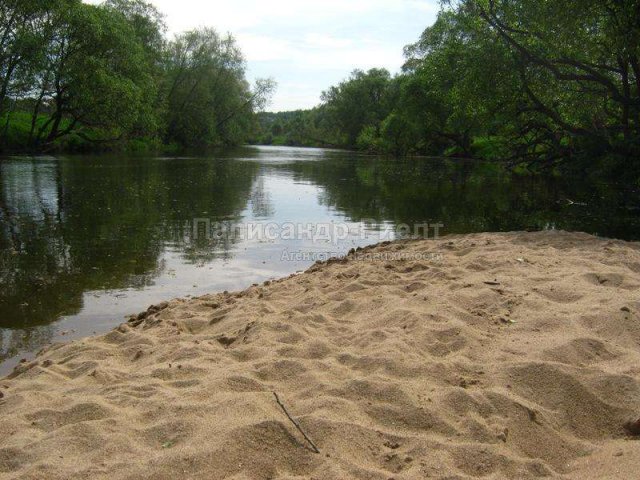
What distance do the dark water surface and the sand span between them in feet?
4.10

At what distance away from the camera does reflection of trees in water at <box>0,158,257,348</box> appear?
6.59 metres

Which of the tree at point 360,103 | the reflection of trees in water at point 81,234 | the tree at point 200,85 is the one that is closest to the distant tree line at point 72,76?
the tree at point 200,85

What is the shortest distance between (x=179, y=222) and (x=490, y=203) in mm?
10274

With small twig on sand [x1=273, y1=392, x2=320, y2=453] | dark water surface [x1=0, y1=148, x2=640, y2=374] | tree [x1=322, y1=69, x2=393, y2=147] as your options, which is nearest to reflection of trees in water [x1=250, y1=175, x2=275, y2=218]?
dark water surface [x1=0, y1=148, x2=640, y2=374]

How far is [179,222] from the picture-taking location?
40.2ft

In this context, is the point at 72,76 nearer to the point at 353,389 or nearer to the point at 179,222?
the point at 179,222

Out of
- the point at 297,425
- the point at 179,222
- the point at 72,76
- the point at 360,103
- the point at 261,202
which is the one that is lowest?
the point at 297,425

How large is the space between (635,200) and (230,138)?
63717 millimetres

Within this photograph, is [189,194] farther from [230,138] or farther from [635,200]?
[230,138]

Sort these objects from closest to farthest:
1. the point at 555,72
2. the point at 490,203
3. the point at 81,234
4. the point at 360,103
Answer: the point at 81,234
the point at 555,72
the point at 490,203
the point at 360,103

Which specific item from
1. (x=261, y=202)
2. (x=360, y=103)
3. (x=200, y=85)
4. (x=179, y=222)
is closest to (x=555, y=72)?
(x=261, y=202)

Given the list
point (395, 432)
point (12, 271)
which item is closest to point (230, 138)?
point (12, 271)

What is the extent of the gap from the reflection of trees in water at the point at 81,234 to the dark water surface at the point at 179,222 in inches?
1.1

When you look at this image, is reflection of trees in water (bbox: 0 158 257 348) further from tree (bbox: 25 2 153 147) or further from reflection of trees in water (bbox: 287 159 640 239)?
tree (bbox: 25 2 153 147)
